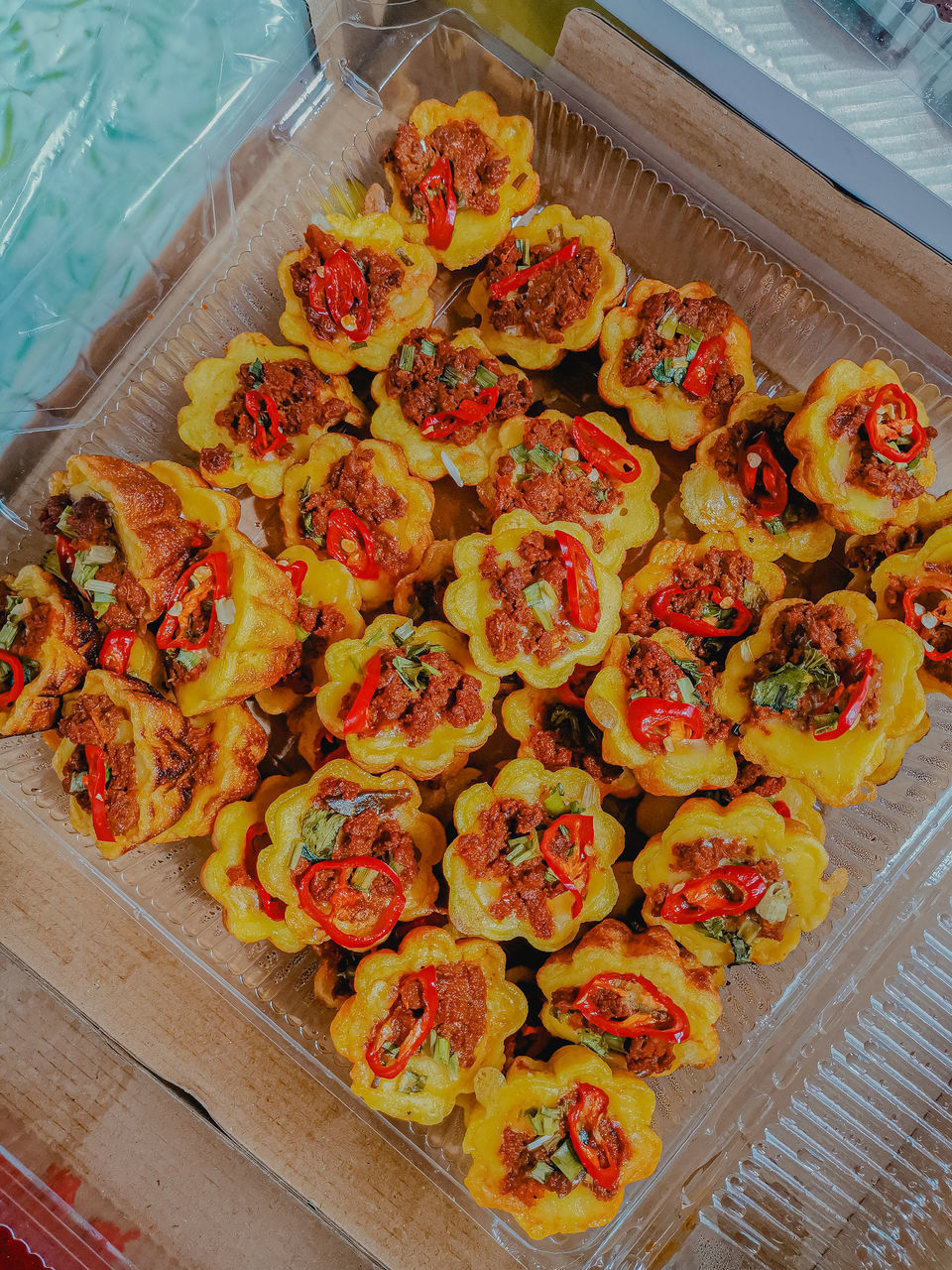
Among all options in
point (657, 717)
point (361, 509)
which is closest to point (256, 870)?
point (361, 509)

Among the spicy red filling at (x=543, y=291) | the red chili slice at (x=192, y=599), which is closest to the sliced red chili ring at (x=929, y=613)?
the spicy red filling at (x=543, y=291)

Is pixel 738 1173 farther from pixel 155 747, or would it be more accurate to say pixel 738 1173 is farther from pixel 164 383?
pixel 164 383

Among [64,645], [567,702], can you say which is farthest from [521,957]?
[64,645]

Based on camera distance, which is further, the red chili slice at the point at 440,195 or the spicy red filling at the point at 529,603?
the red chili slice at the point at 440,195

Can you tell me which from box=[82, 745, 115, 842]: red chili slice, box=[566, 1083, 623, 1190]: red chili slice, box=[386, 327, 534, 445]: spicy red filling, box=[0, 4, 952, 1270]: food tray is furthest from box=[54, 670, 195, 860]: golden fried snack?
box=[566, 1083, 623, 1190]: red chili slice

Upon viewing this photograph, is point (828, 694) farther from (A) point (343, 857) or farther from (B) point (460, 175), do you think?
(B) point (460, 175)

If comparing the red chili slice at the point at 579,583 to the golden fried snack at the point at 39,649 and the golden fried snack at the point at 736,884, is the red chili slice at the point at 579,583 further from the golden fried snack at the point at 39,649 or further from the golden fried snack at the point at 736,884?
the golden fried snack at the point at 39,649
